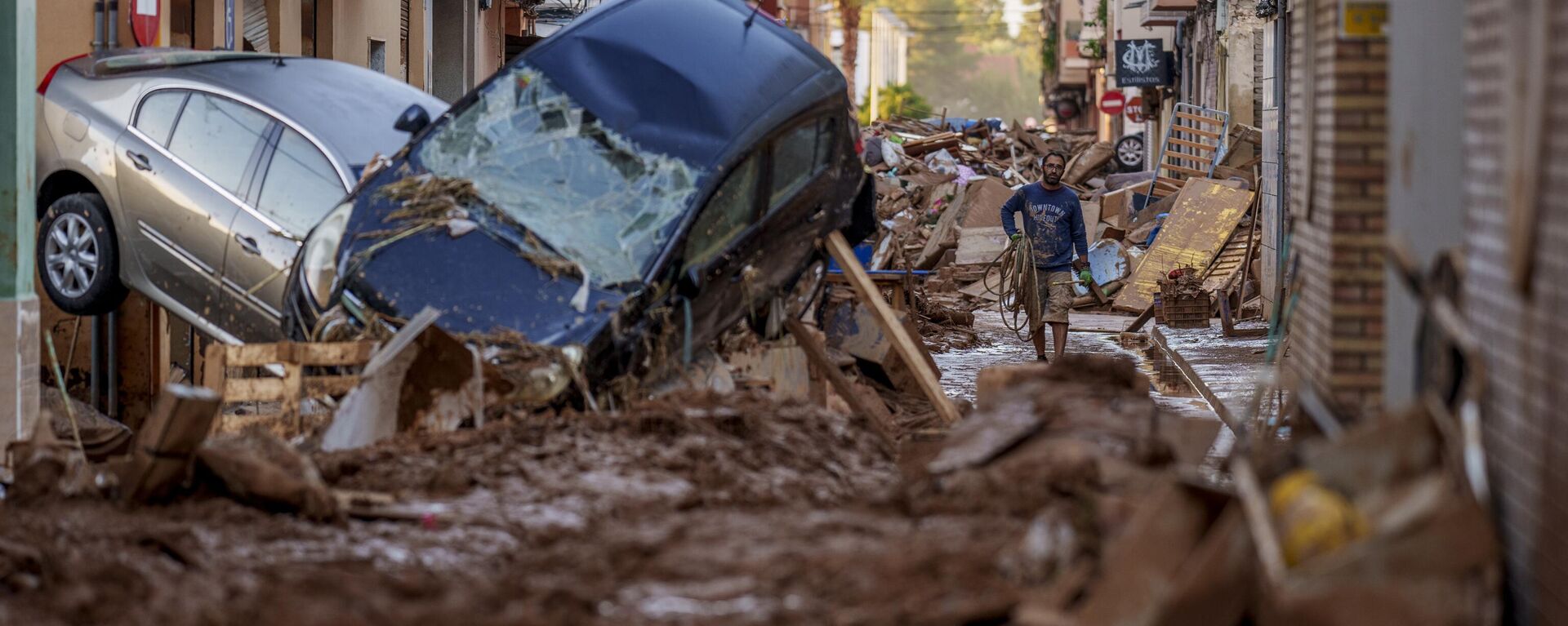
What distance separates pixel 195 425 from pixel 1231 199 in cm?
1644

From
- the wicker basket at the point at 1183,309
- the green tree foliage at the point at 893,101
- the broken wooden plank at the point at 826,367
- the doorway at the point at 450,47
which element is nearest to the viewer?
the broken wooden plank at the point at 826,367

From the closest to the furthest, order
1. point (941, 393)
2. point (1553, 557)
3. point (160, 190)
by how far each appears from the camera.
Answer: point (1553, 557), point (941, 393), point (160, 190)

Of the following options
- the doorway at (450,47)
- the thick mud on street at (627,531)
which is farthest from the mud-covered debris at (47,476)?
the doorway at (450,47)

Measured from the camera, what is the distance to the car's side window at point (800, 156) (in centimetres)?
950

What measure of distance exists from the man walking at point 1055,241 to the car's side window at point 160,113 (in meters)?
6.91

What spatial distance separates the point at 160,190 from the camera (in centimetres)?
1023

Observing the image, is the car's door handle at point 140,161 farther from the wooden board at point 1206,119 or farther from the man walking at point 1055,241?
the wooden board at point 1206,119

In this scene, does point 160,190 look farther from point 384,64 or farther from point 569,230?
point 384,64

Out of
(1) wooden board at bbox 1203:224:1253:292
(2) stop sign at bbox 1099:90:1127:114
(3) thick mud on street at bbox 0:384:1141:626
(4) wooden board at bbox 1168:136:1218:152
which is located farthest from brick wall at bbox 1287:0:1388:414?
(2) stop sign at bbox 1099:90:1127:114

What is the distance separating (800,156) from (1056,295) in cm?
559

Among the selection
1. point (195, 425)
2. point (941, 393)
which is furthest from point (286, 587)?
point (941, 393)

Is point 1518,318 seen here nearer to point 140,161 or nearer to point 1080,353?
point 140,161

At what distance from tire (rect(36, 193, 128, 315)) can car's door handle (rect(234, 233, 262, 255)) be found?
0.94 m

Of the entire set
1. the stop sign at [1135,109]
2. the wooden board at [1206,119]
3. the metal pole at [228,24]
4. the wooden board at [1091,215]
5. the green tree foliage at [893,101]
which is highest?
the green tree foliage at [893,101]
